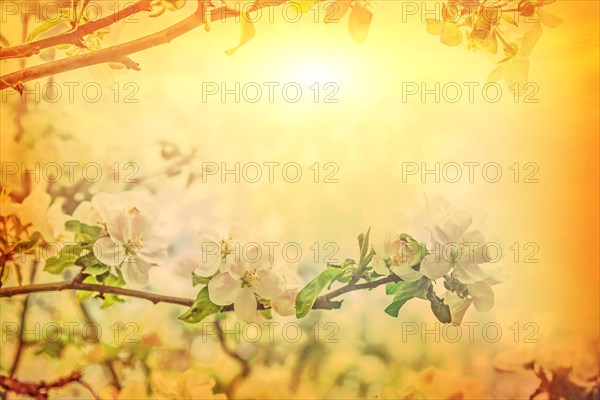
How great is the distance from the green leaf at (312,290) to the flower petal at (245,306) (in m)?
0.12

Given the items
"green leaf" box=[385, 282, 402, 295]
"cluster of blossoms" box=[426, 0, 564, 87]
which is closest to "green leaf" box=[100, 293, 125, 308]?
"green leaf" box=[385, 282, 402, 295]

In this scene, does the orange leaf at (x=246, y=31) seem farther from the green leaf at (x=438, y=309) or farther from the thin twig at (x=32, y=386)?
the thin twig at (x=32, y=386)

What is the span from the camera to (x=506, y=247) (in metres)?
1.60

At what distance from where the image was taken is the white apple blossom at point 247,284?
1.54m

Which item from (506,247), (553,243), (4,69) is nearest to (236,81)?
(4,69)

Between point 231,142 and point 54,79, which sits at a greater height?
→ point 54,79

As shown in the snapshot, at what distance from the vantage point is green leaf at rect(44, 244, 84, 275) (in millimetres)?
1522

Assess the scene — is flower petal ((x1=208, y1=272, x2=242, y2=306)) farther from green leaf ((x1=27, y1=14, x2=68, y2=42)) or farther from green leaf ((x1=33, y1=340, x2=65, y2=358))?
green leaf ((x1=27, y1=14, x2=68, y2=42))

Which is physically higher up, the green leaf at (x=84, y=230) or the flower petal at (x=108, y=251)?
the green leaf at (x=84, y=230)

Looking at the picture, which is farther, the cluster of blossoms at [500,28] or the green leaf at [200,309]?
the cluster of blossoms at [500,28]

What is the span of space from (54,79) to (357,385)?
1.16 m

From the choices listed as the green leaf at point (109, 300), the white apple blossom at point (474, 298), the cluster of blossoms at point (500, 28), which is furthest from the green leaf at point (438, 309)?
the green leaf at point (109, 300)

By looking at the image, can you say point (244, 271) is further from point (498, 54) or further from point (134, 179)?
point (498, 54)

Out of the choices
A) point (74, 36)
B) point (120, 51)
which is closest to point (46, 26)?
point (74, 36)
